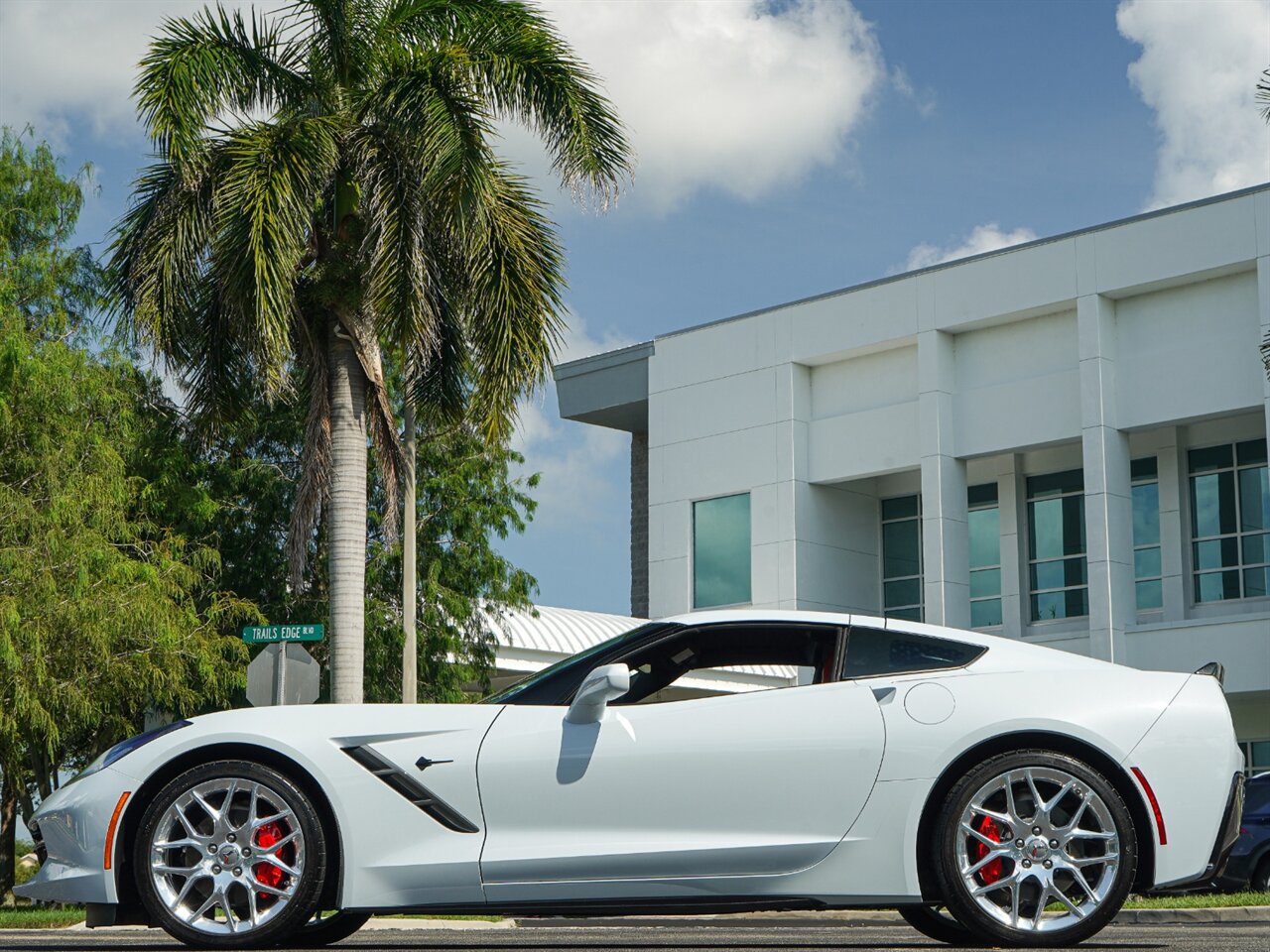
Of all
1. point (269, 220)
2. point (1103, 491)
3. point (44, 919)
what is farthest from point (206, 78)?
point (1103, 491)

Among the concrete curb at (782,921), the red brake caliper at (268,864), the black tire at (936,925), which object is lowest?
the concrete curb at (782,921)

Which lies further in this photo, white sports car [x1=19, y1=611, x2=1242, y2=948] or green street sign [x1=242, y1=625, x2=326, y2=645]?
green street sign [x1=242, y1=625, x2=326, y2=645]

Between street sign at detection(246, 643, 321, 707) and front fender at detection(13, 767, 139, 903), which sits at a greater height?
street sign at detection(246, 643, 321, 707)

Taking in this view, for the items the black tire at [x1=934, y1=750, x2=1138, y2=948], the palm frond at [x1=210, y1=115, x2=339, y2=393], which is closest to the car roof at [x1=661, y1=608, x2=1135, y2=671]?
the black tire at [x1=934, y1=750, x2=1138, y2=948]

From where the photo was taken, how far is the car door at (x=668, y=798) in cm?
615

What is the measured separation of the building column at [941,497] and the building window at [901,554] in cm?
324

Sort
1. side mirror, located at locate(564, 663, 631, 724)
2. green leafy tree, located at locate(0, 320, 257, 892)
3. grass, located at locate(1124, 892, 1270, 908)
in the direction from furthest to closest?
green leafy tree, located at locate(0, 320, 257, 892)
grass, located at locate(1124, 892, 1270, 908)
side mirror, located at locate(564, 663, 631, 724)

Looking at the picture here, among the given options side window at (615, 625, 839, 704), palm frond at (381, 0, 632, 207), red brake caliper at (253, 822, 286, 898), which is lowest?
red brake caliper at (253, 822, 286, 898)

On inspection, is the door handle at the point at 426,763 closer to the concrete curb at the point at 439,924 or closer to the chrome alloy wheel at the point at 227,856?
the chrome alloy wheel at the point at 227,856

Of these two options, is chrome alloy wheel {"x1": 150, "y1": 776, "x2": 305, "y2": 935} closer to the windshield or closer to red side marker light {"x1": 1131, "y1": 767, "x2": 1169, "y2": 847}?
the windshield

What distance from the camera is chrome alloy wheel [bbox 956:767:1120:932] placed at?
6172mm

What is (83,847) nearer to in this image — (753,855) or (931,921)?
(753,855)

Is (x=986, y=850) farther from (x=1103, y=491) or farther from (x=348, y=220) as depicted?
(x=1103, y=491)

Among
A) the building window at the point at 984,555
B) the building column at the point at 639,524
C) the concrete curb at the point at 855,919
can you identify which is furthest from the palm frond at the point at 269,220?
the building column at the point at 639,524
